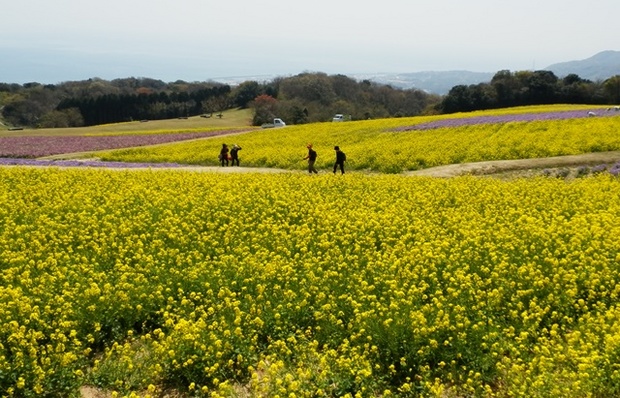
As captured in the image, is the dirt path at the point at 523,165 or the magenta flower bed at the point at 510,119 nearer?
the dirt path at the point at 523,165

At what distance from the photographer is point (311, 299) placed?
29.7ft

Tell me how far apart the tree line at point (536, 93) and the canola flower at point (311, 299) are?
226 feet

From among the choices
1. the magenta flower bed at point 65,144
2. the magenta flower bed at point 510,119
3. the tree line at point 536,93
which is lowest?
the magenta flower bed at point 65,144

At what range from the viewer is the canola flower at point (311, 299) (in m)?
6.95

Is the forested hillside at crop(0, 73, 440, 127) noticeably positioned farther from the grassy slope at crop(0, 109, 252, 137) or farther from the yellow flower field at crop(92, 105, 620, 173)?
the yellow flower field at crop(92, 105, 620, 173)

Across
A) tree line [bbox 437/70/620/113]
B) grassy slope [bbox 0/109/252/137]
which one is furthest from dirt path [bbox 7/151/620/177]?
tree line [bbox 437/70/620/113]

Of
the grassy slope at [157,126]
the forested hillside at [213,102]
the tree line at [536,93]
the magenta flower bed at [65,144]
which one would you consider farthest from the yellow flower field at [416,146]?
the forested hillside at [213,102]

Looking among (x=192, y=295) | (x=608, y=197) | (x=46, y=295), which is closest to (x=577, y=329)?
(x=192, y=295)

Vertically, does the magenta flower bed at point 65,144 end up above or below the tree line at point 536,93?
below

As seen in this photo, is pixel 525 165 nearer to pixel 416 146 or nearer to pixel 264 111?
pixel 416 146

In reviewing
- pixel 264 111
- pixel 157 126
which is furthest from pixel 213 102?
pixel 157 126

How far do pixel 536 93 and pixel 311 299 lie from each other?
79.9m

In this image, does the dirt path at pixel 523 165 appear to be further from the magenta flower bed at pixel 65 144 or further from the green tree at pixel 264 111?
the green tree at pixel 264 111

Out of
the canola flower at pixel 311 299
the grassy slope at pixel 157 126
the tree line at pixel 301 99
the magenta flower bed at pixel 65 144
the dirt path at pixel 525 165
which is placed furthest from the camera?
the tree line at pixel 301 99
